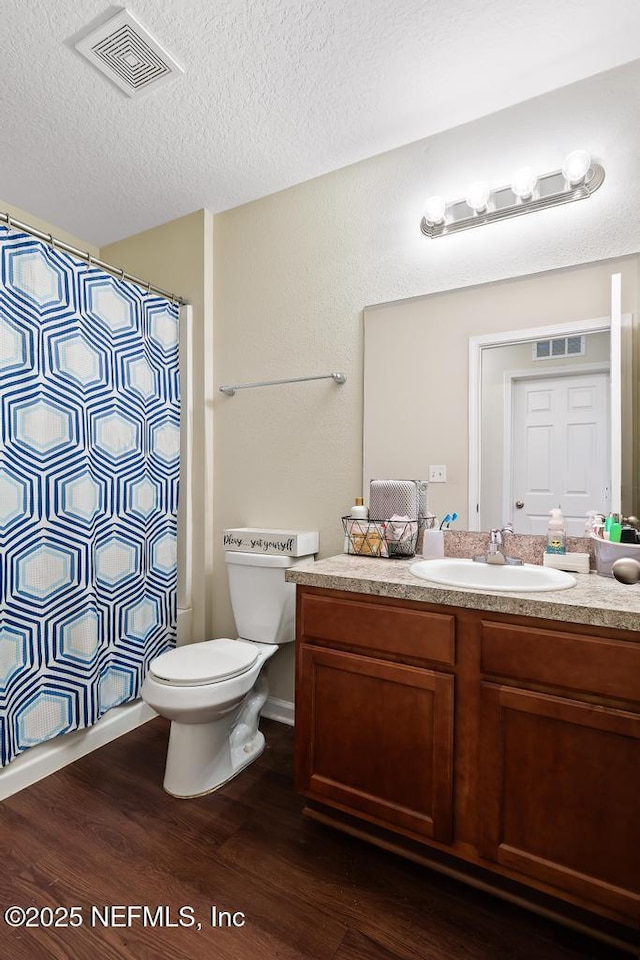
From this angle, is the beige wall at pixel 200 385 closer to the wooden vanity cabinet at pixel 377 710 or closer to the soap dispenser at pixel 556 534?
the wooden vanity cabinet at pixel 377 710

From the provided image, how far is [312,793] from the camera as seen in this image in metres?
1.56

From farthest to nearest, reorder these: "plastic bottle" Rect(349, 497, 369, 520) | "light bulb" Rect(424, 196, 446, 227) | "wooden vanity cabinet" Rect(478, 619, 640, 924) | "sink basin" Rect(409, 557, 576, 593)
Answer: "plastic bottle" Rect(349, 497, 369, 520) → "light bulb" Rect(424, 196, 446, 227) → "sink basin" Rect(409, 557, 576, 593) → "wooden vanity cabinet" Rect(478, 619, 640, 924)

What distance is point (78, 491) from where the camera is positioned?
196 centimetres

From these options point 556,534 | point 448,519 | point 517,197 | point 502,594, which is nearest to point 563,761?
point 502,594

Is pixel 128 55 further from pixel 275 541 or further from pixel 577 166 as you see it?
pixel 275 541

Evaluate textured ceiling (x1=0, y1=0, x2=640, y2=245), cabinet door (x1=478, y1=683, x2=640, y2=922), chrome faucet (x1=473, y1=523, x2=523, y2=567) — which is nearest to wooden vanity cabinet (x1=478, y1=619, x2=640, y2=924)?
cabinet door (x1=478, y1=683, x2=640, y2=922)

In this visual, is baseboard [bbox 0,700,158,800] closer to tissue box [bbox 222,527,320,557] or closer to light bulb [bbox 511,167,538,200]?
tissue box [bbox 222,527,320,557]

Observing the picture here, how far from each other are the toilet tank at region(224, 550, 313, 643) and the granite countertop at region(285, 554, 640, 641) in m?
0.44

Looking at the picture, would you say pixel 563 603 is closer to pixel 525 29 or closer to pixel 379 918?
pixel 379 918

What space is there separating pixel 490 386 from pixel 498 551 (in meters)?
0.59

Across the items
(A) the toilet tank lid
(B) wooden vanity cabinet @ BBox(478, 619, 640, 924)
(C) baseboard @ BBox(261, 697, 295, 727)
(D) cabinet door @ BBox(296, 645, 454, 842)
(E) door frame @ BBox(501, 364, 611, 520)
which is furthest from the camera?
(C) baseboard @ BBox(261, 697, 295, 727)

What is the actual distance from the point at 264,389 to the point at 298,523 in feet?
2.15

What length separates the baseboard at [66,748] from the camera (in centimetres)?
177

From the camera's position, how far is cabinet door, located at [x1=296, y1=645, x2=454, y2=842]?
1.35 m
